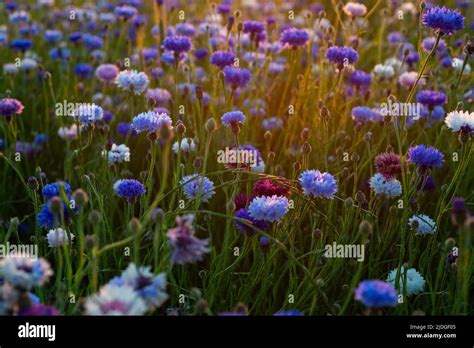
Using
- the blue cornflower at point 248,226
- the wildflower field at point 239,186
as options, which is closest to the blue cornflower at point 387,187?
the wildflower field at point 239,186

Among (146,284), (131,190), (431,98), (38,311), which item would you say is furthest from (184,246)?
(431,98)

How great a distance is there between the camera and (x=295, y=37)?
2152 millimetres

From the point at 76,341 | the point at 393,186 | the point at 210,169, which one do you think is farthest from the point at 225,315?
the point at 210,169

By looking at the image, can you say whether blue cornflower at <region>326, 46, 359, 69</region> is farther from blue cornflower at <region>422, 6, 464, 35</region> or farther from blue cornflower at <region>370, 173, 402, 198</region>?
blue cornflower at <region>370, 173, 402, 198</region>

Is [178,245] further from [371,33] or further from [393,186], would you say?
[371,33]

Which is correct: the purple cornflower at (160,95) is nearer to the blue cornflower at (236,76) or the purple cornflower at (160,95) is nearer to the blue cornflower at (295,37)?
the blue cornflower at (236,76)

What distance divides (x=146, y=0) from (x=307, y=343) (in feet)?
10.1

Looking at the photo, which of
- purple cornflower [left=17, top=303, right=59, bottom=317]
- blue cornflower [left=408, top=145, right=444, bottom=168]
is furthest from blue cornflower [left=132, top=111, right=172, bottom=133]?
purple cornflower [left=17, top=303, right=59, bottom=317]

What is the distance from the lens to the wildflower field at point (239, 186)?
1230 mm

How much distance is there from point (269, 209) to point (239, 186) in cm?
43

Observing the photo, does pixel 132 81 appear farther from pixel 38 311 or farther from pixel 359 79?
pixel 38 311

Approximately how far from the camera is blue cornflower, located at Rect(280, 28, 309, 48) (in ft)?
7.06

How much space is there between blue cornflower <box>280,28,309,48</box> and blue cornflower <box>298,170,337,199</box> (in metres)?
0.84

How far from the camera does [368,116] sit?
2.05 meters
